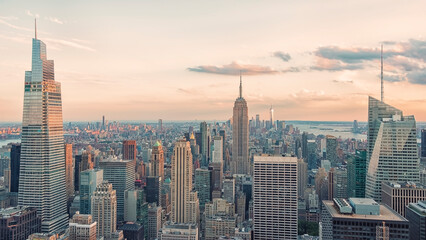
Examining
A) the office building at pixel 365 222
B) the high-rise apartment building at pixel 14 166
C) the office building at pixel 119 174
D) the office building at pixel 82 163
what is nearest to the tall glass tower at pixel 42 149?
the high-rise apartment building at pixel 14 166

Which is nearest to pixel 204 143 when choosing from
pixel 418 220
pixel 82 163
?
pixel 82 163

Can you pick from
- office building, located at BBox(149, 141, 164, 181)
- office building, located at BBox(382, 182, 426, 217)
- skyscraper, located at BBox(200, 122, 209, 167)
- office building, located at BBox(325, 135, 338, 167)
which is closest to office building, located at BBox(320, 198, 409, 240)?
office building, located at BBox(382, 182, 426, 217)

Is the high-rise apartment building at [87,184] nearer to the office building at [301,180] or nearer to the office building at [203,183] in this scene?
the office building at [203,183]

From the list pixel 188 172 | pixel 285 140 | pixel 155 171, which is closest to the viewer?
pixel 188 172

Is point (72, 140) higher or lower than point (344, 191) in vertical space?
higher

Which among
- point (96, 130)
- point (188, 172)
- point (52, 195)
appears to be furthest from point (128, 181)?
point (96, 130)

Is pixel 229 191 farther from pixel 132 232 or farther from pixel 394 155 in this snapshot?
pixel 394 155

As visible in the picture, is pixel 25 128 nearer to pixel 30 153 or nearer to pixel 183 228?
pixel 30 153
